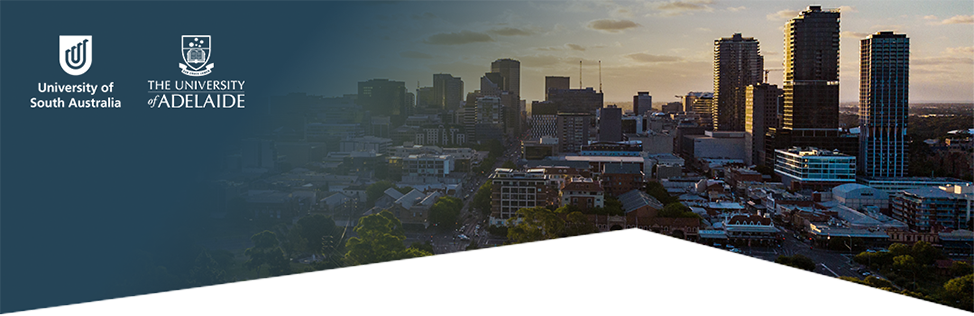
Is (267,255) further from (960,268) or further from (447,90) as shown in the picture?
(960,268)

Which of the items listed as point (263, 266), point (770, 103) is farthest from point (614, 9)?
point (770, 103)

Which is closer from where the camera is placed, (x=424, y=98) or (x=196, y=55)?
(x=196, y=55)

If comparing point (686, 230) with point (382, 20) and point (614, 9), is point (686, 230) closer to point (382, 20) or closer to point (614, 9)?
point (614, 9)

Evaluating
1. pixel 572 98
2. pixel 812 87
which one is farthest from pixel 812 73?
pixel 572 98

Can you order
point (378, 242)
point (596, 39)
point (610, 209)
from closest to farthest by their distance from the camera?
1. point (378, 242)
2. point (610, 209)
3. point (596, 39)

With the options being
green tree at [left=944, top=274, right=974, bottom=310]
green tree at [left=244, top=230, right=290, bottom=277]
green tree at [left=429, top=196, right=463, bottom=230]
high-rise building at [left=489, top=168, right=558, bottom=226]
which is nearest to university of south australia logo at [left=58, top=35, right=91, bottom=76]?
green tree at [left=244, top=230, right=290, bottom=277]

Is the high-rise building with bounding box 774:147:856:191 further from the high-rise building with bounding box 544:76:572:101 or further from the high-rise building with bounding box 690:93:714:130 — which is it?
the high-rise building with bounding box 690:93:714:130

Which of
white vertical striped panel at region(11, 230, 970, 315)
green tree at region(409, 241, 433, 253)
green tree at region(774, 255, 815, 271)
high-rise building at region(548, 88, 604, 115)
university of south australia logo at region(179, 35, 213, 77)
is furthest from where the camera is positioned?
high-rise building at region(548, 88, 604, 115)
